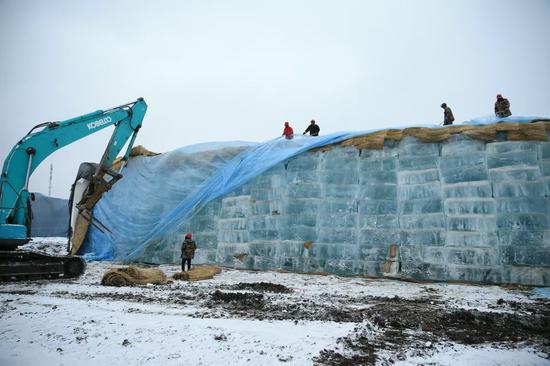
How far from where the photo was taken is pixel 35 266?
7504 mm

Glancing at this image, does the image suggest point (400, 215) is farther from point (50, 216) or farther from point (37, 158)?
point (50, 216)

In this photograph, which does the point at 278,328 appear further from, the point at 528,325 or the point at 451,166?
the point at 451,166

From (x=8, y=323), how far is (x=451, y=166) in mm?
9112

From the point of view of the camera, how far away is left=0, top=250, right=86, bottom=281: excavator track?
284 inches

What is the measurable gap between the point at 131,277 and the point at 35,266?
2087mm

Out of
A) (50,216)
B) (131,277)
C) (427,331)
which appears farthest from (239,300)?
(50,216)

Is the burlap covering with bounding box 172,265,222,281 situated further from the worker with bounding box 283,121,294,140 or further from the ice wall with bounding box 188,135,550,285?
the worker with bounding box 283,121,294,140

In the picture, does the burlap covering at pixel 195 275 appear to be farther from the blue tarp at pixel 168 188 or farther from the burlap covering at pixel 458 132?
the burlap covering at pixel 458 132

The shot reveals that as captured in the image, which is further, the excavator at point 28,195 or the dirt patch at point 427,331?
the excavator at point 28,195

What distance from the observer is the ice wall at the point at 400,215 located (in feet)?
26.0

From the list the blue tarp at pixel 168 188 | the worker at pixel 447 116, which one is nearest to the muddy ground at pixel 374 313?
the blue tarp at pixel 168 188

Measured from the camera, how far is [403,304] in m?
5.55

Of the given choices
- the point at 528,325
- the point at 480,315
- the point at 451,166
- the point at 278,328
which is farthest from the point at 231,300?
the point at 451,166

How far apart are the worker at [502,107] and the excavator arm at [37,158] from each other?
9.89 m
